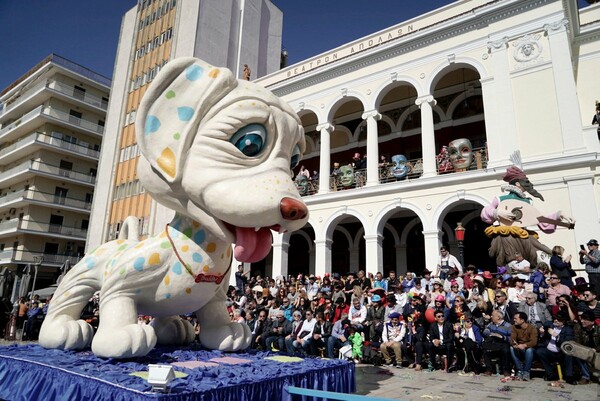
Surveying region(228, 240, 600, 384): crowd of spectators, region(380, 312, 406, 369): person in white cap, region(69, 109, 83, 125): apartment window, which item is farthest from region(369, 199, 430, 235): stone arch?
region(69, 109, 83, 125): apartment window

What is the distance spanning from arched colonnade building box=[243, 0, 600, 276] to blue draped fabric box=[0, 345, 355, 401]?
9.91 metres

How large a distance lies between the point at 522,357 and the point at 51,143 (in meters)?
33.1

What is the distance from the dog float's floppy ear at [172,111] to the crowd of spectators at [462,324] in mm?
3580

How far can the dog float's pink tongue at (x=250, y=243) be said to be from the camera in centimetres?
329

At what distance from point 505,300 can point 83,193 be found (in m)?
32.5

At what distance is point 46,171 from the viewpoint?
96.5 ft

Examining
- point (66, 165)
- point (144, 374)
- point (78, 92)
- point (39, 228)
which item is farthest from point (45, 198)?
point (144, 374)

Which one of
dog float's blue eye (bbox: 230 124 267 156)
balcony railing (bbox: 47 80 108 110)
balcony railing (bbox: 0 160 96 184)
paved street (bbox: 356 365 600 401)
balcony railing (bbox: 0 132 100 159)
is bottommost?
paved street (bbox: 356 365 600 401)

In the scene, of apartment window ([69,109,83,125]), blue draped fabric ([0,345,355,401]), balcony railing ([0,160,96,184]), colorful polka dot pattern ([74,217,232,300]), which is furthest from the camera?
apartment window ([69,109,83,125])

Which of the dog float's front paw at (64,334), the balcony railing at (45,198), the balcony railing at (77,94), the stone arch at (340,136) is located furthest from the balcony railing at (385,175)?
the balcony railing at (77,94)

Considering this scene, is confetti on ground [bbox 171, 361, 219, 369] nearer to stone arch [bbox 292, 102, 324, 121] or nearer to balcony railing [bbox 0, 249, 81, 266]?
stone arch [bbox 292, 102, 324, 121]

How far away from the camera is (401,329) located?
773 centimetres

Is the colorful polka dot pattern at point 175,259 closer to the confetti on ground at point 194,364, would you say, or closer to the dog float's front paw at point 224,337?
the confetti on ground at point 194,364

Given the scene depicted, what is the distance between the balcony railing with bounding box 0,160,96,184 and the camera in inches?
1153
